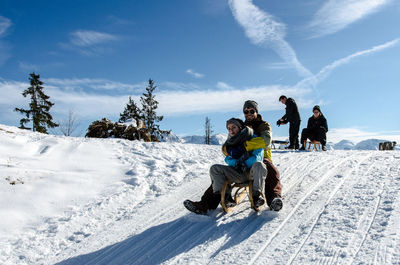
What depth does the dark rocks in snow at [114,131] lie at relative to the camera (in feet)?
36.5

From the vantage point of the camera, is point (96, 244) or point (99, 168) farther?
point (99, 168)

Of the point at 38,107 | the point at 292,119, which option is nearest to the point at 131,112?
the point at 38,107

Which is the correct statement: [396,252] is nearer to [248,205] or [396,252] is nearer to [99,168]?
[248,205]

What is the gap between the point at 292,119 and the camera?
9.60 m

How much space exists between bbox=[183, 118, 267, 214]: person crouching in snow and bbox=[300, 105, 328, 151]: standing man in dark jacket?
6.48 m

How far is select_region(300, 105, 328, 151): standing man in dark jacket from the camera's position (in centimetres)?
947

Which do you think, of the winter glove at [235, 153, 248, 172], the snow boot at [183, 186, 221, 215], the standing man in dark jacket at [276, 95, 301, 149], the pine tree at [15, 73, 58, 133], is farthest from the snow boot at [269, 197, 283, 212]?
the pine tree at [15, 73, 58, 133]

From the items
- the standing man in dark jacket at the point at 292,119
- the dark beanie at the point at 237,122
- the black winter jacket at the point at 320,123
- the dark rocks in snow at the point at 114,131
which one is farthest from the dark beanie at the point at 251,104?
the dark rocks in snow at the point at 114,131

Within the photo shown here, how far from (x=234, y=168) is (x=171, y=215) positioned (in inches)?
44.0

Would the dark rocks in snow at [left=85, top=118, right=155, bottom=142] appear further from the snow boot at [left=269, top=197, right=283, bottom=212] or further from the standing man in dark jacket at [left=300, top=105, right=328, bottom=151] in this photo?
the snow boot at [left=269, top=197, right=283, bottom=212]

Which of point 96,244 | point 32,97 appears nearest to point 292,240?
point 96,244

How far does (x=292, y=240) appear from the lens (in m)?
2.67

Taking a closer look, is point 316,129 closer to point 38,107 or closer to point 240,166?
point 240,166

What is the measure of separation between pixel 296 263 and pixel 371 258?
573mm
